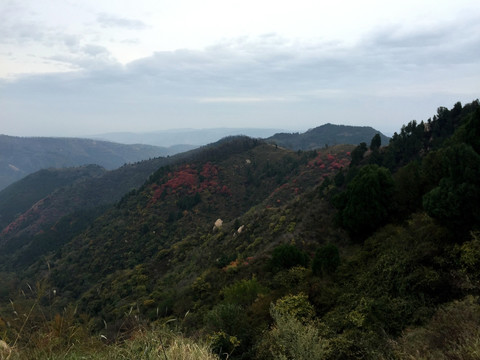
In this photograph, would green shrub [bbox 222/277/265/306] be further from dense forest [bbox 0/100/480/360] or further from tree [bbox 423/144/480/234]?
tree [bbox 423/144/480/234]

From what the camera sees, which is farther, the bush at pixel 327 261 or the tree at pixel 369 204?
the tree at pixel 369 204

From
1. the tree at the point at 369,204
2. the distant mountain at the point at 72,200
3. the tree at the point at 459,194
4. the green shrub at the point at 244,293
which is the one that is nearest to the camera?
the tree at the point at 459,194

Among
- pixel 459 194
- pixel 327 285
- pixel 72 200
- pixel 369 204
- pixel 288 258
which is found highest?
pixel 459 194

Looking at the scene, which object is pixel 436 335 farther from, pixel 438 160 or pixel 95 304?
pixel 95 304

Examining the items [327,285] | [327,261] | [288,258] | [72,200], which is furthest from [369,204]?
[72,200]

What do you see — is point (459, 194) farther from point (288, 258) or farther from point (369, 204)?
point (288, 258)

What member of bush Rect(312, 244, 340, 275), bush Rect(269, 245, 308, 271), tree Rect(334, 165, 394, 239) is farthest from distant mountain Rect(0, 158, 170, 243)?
bush Rect(312, 244, 340, 275)

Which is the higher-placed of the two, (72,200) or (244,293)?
(244,293)

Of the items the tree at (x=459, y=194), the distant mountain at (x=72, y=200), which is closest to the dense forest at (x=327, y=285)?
the tree at (x=459, y=194)

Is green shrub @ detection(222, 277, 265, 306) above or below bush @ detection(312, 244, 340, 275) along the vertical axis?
below

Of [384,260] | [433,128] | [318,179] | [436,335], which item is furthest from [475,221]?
[318,179]

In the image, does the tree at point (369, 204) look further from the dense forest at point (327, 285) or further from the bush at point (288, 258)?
the bush at point (288, 258)

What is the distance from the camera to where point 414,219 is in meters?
16.3

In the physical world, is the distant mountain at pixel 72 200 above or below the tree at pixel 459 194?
below
